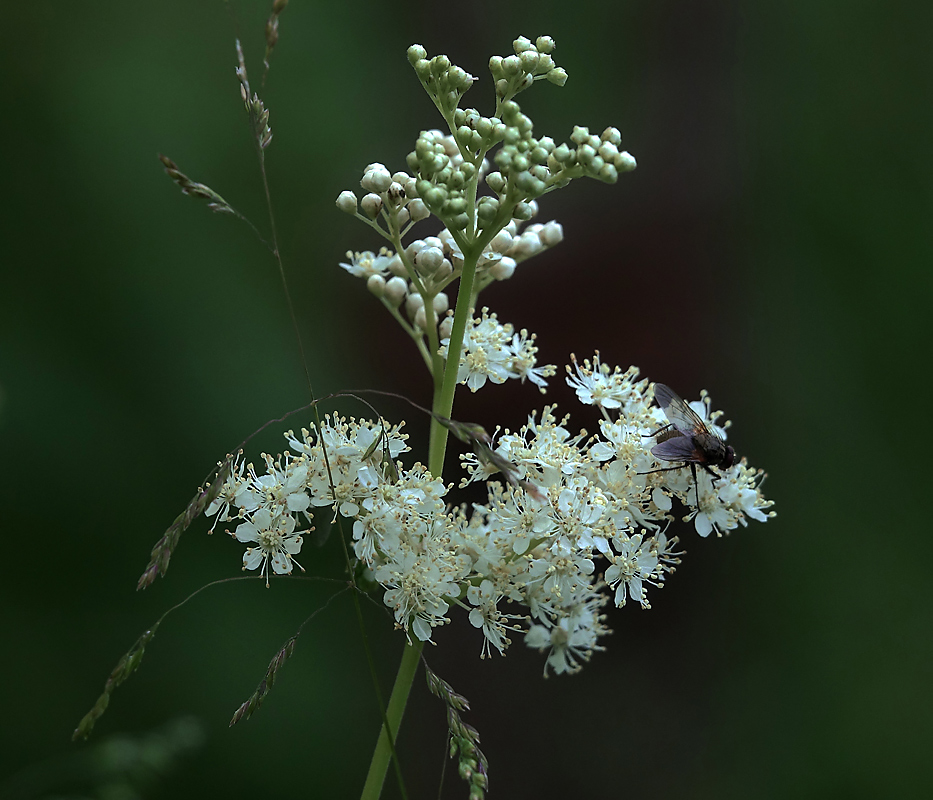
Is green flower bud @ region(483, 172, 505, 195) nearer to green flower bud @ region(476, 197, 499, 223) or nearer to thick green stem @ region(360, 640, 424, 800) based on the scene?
green flower bud @ region(476, 197, 499, 223)

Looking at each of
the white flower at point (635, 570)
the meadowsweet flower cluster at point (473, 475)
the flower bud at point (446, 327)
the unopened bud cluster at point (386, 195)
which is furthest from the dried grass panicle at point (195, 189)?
the white flower at point (635, 570)

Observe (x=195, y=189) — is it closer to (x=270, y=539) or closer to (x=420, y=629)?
(x=270, y=539)

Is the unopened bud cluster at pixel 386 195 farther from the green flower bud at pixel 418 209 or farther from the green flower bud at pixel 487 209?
the green flower bud at pixel 487 209

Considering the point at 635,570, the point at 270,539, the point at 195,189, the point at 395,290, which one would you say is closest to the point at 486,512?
the point at 635,570

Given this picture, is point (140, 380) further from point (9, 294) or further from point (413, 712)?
point (413, 712)

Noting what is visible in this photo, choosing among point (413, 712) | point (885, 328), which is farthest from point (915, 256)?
point (413, 712)

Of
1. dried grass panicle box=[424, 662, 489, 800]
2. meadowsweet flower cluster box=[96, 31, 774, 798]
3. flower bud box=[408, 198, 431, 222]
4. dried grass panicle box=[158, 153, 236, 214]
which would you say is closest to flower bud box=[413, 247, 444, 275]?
meadowsweet flower cluster box=[96, 31, 774, 798]
